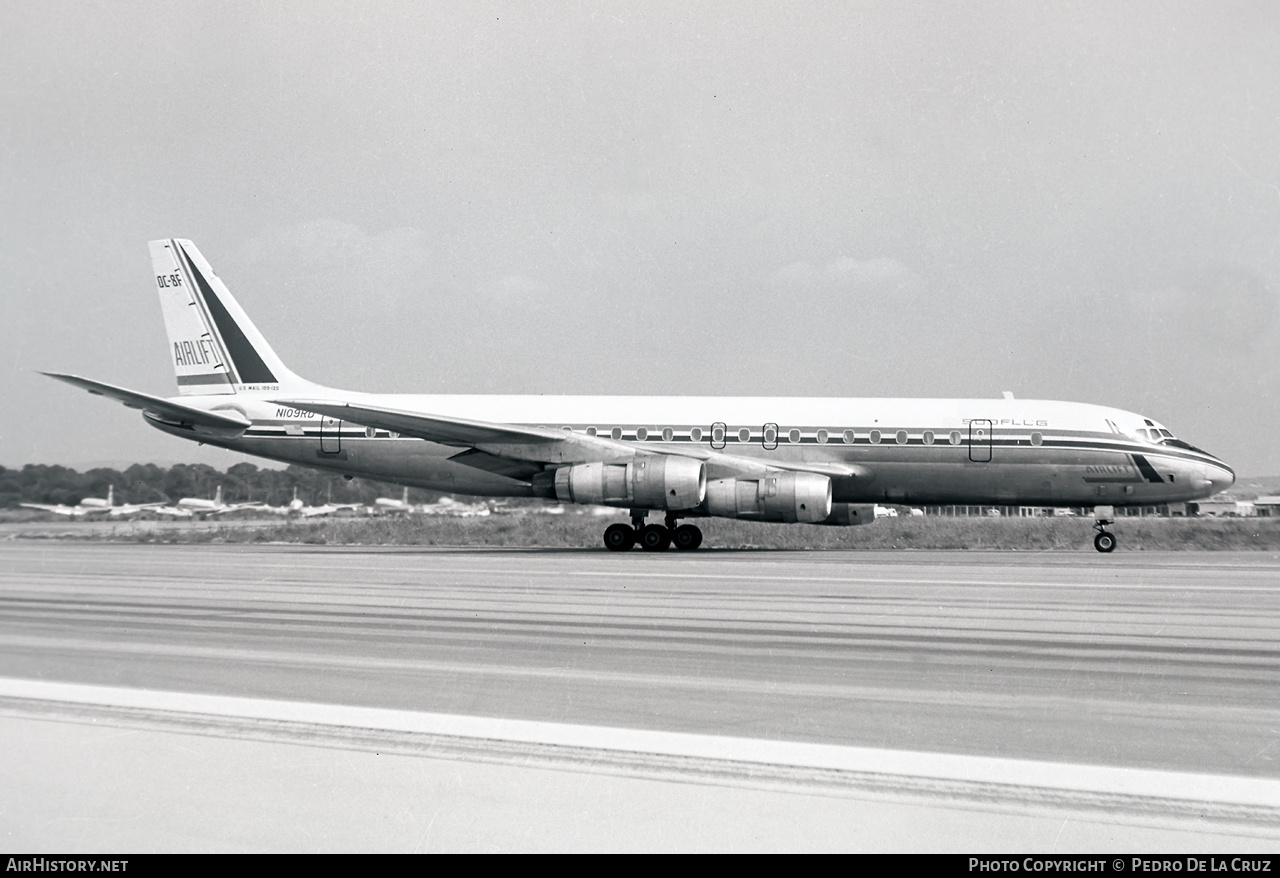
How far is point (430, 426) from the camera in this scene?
2406 cm

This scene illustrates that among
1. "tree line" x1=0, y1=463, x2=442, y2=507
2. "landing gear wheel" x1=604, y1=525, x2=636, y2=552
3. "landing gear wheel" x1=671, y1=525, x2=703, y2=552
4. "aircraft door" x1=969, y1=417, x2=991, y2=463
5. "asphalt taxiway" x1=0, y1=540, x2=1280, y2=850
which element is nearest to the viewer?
"asphalt taxiway" x1=0, y1=540, x2=1280, y2=850

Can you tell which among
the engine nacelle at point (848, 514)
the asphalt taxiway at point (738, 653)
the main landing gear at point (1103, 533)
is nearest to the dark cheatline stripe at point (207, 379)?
the asphalt taxiway at point (738, 653)

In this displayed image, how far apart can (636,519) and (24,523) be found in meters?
17.2

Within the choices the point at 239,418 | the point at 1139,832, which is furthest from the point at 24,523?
the point at 1139,832

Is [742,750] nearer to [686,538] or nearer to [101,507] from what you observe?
[686,538]

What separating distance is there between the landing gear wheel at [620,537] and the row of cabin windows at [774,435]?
208 cm

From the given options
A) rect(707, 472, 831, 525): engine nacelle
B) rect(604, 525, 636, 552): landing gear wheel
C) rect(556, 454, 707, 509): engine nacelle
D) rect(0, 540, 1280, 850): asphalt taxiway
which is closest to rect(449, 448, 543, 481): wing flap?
rect(556, 454, 707, 509): engine nacelle

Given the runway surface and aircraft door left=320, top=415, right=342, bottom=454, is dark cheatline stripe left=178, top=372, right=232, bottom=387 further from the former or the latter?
the runway surface

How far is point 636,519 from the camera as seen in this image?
25.1 metres

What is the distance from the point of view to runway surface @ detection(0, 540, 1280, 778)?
616 centimetres

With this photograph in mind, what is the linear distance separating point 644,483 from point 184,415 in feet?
37.6

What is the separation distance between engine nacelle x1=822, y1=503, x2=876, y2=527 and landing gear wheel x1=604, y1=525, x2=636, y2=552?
15.2 ft

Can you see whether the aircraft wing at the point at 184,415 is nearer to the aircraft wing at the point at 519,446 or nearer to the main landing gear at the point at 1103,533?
the aircraft wing at the point at 519,446
